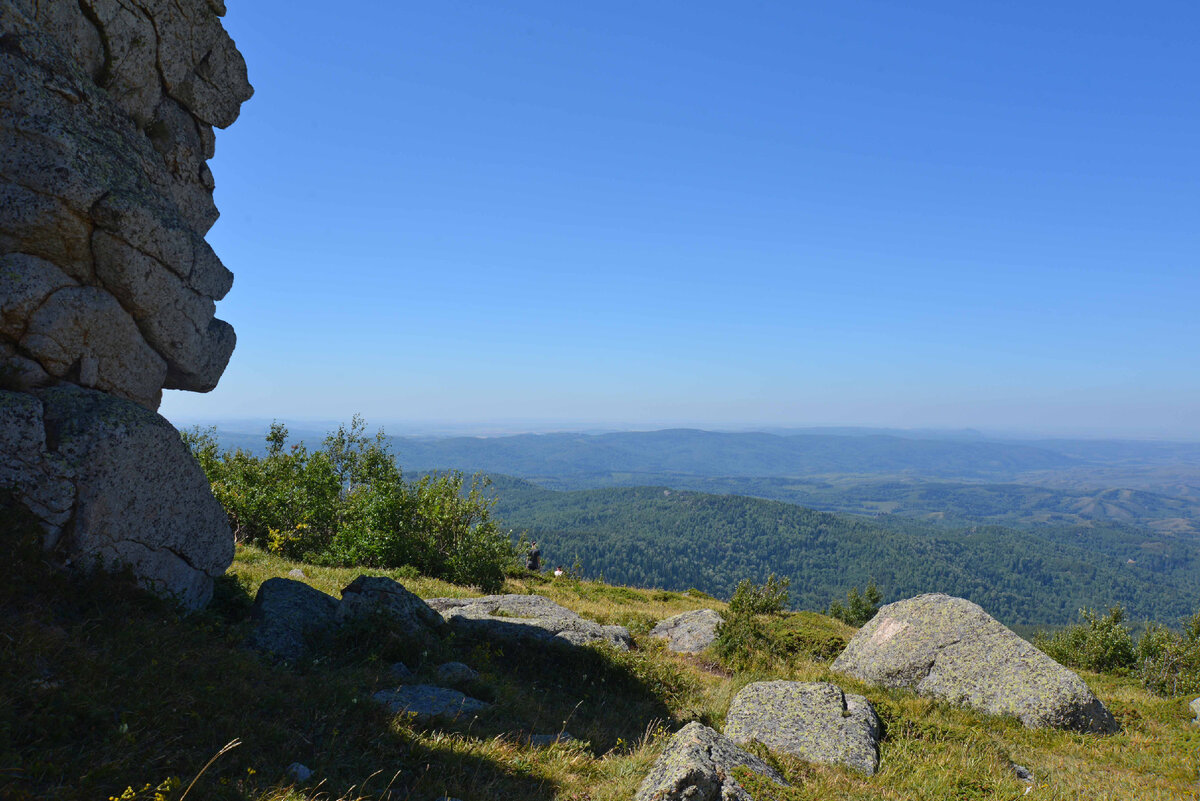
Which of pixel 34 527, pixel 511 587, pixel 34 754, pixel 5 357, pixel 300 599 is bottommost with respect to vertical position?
pixel 511 587

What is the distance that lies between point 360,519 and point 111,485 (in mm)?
19621

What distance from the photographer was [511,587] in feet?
101

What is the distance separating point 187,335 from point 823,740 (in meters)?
17.9

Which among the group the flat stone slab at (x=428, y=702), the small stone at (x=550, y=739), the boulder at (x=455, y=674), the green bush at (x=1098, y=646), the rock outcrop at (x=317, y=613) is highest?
the rock outcrop at (x=317, y=613)

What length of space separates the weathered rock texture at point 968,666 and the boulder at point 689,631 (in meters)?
5.03

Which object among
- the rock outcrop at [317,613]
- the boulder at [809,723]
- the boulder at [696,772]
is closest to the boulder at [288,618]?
the rock outcrop at [317,613]

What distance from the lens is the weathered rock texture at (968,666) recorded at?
16.2 metres

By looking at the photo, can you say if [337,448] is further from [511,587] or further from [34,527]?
[34,527]

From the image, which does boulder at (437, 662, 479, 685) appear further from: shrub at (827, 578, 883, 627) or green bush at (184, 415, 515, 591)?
shrub at (827, 578, 883, 627)

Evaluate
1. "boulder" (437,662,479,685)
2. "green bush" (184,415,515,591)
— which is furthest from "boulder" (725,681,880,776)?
"green bush" (184,415,515,591)

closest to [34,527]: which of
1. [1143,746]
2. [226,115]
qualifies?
[226,115]

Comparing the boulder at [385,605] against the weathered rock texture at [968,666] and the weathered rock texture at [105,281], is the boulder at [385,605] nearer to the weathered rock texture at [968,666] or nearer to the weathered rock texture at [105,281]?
the weathered rock texture at [105,281]

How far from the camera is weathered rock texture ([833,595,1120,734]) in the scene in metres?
16.2

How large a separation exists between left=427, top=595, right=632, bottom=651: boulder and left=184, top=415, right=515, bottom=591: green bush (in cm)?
645
